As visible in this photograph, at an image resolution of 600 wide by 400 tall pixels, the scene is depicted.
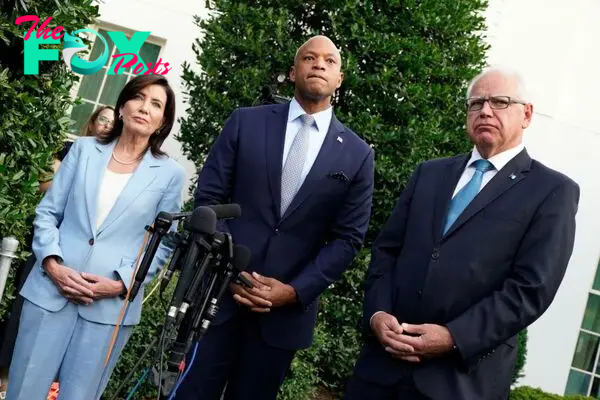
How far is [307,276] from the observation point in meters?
4.03

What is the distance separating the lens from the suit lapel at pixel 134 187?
13.3 feet

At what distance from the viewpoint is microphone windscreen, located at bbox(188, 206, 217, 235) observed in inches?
110

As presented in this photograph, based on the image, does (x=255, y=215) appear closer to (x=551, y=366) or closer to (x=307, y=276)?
(x=307, y=276)

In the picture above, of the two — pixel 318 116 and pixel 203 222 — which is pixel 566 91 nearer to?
pixel 318 116

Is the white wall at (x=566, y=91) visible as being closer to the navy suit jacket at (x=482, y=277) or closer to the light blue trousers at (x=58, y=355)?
the navy suit jacket at (x=482, y=277)

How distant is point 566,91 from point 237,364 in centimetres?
832

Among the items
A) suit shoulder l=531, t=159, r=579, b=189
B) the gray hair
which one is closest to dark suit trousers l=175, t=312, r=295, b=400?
suit shoulder l=531, t=159, r=579, b=189

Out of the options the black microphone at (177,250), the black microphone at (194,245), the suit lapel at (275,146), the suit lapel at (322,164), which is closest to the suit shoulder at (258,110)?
the suit lapel at (275,146)

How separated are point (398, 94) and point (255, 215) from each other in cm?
357

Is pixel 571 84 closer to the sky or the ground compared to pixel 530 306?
closer to the sky

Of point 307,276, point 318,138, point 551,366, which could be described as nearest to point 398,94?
point 318,138

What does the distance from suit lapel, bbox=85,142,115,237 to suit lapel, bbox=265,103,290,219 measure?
33.4 inches

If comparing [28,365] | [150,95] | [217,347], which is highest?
[150,95]

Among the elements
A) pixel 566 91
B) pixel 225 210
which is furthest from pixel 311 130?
pixel 566 91
